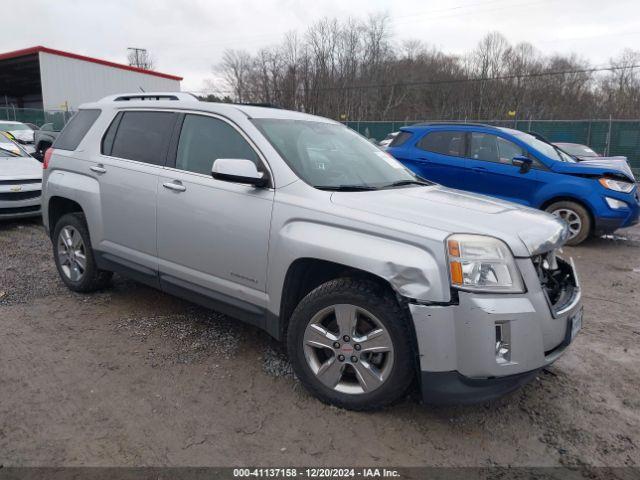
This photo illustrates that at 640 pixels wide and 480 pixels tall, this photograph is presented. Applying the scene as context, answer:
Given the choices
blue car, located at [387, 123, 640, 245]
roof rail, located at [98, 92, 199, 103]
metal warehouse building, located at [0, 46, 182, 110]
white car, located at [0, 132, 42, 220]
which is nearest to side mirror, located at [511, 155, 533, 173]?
blue car, located at [387, 123, 640, 245]

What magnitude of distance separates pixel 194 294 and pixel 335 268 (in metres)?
1.21

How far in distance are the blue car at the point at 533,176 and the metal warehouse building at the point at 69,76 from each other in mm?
28822

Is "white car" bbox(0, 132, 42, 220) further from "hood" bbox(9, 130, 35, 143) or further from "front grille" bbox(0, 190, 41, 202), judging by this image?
"hood" bbox(9, 130, 35, 143)

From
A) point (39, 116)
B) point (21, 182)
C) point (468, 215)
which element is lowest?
point (21, 182)

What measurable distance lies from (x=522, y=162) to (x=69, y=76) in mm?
34208

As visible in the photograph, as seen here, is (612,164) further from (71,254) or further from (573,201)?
(71,254)

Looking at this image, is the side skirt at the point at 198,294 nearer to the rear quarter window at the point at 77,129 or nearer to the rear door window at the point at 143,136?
the rear door window at the point at 143,136

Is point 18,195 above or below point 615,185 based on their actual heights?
below

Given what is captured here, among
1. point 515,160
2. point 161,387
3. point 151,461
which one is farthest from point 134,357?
point 515,160

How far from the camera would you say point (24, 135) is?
1816 centimetres

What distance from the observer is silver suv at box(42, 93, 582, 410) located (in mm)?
2529

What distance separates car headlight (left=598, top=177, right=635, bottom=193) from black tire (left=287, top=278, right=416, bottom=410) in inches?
243

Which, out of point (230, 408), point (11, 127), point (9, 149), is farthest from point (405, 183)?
point (11, 127)

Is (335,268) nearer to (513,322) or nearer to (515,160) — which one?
(513,322)
